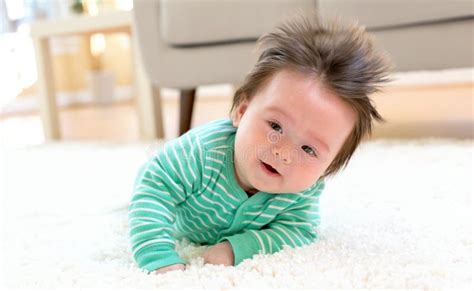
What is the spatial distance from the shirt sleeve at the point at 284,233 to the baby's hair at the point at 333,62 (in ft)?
0.26

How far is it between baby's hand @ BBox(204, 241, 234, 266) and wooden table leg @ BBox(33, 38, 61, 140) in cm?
165

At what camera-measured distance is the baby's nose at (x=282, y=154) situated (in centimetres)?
67

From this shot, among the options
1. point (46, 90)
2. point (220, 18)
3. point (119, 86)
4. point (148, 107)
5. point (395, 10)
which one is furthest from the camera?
point (119, 86)

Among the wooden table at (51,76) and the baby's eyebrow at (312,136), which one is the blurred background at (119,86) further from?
the baby's eyebrow at (312,136)

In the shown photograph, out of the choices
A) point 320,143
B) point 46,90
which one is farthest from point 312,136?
point 46,90

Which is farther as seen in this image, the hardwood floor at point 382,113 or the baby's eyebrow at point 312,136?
the hardwood floor at point 382,113

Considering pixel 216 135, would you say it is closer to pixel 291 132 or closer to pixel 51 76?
pixel 291 132


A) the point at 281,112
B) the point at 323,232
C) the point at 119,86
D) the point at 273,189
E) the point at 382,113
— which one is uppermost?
the point at 281,112

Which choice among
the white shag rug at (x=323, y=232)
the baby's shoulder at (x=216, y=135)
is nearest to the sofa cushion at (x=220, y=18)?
the white shag rug at (x=323, y=232)

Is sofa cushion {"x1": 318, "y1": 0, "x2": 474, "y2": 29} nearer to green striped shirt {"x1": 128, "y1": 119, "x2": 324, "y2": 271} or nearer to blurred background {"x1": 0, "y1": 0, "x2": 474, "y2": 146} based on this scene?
blurred background {"x1": 0, "y1": 0, "x2": 474, "y2": 146}

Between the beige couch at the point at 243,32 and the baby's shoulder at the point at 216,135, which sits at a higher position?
the baby's shoulder at the point at 216,135

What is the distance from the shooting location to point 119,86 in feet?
12.8

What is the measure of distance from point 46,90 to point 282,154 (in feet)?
5.83

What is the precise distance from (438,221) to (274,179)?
0.29 meters
